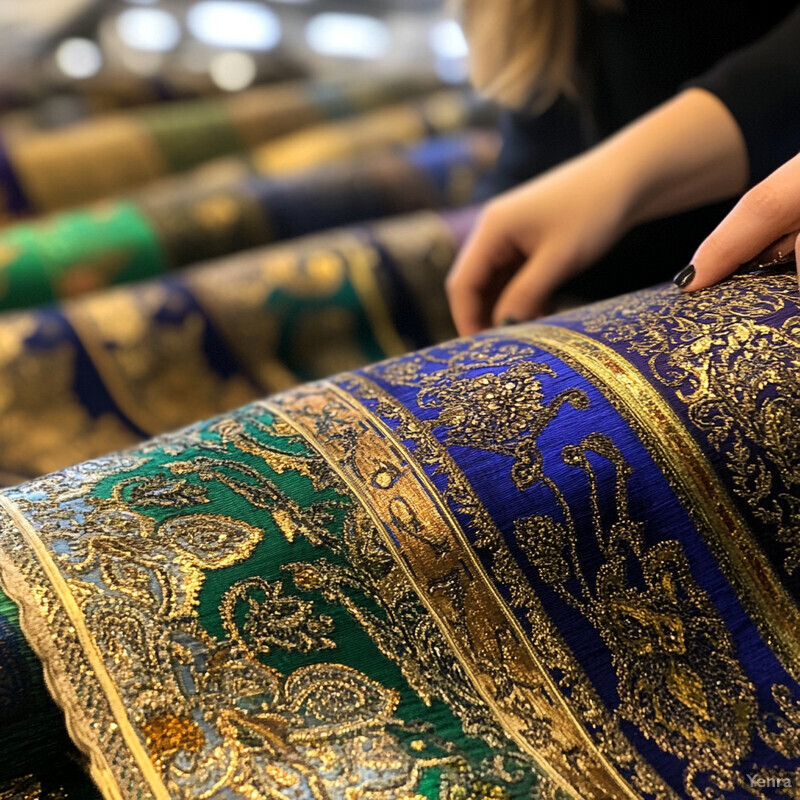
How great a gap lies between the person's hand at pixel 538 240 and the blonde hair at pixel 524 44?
0.20 meters

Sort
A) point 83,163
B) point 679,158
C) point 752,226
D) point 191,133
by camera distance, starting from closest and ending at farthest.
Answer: point 752,226, point 679,158, point 83,163, point 191,133

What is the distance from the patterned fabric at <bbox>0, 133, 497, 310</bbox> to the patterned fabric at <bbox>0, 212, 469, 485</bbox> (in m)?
0.08

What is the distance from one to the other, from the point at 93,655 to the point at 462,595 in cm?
17

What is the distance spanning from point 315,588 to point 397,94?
5.78ft

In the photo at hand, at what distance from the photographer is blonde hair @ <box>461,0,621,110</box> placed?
2.91 feet

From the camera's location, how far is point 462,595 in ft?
1.45

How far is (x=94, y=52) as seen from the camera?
2.38m

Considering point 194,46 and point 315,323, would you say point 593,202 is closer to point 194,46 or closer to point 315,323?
point 315,323

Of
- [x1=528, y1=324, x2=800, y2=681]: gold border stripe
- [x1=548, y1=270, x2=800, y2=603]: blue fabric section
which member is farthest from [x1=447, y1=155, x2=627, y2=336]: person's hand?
[x1=528, y1=324, x2=800, y2=681]: gold border stripe

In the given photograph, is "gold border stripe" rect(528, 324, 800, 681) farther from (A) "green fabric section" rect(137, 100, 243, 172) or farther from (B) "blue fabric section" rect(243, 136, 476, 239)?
(A) "green fabric section" rect(137, 100, 243, 172)

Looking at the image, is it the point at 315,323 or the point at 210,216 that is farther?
the point at 210,216

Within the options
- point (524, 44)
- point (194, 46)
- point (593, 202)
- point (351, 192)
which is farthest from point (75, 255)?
point (194, 46)

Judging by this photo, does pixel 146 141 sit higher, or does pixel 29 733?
pixel 146 141

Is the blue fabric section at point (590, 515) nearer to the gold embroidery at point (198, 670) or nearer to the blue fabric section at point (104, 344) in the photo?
the gold embroidery at point (198, 670)
